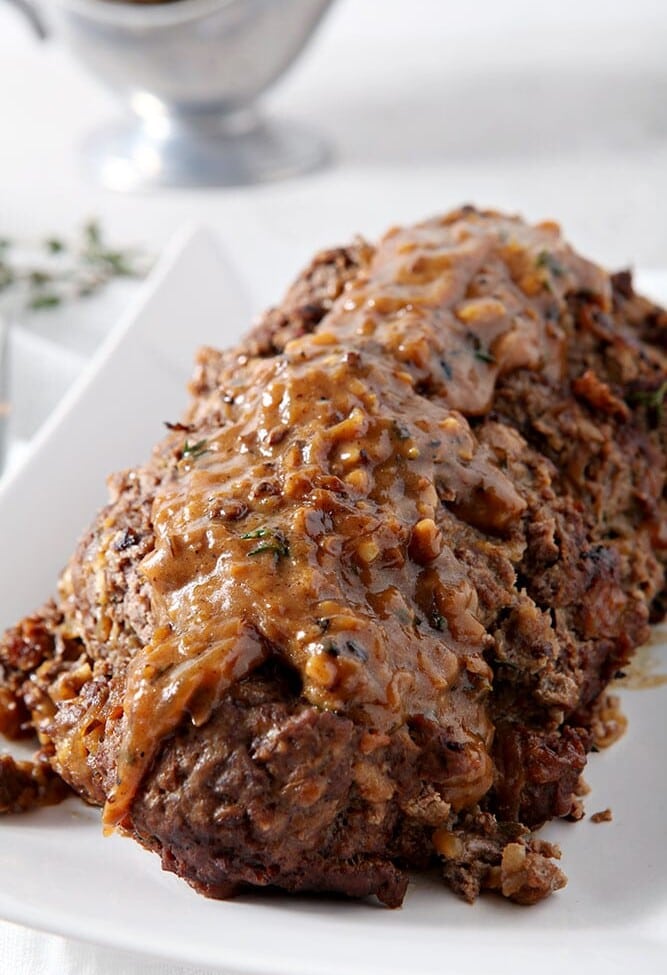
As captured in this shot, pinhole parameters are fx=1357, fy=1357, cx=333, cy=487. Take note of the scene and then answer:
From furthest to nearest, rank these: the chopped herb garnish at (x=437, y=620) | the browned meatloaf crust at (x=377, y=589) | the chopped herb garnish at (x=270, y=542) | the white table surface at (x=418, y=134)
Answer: the white table surface at (x=418, y=134) → the chopped herb garnish at (x=437, y=620) → the chopped herb garnish at (x=270, y=542) → the browned meatloaf crust at (x=377, y=589)

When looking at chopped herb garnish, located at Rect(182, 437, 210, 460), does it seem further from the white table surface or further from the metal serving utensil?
the metal serving utensil

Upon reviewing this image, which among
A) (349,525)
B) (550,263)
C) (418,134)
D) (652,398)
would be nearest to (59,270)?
(418,134)

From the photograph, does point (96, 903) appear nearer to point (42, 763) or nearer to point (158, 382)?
point (42, 763)

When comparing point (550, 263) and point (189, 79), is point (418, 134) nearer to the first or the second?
point (189, 79)

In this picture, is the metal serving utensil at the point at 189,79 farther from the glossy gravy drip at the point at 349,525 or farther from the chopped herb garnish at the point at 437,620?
the chopped herb garnish at the point at 437,620

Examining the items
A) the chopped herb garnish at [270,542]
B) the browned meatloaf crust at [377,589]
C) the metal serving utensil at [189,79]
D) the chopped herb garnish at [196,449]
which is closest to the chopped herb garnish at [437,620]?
the browned meatloaf crust at [377,589]

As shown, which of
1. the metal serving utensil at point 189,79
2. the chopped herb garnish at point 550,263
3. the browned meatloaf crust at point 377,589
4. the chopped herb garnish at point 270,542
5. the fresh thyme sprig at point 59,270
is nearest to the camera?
the browned meatloaf crust at point 377,589

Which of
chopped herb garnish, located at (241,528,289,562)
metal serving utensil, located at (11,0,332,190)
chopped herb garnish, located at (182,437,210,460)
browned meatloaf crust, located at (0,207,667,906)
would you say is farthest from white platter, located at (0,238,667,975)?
metal serving utensil, located at (11,0,332,190)
